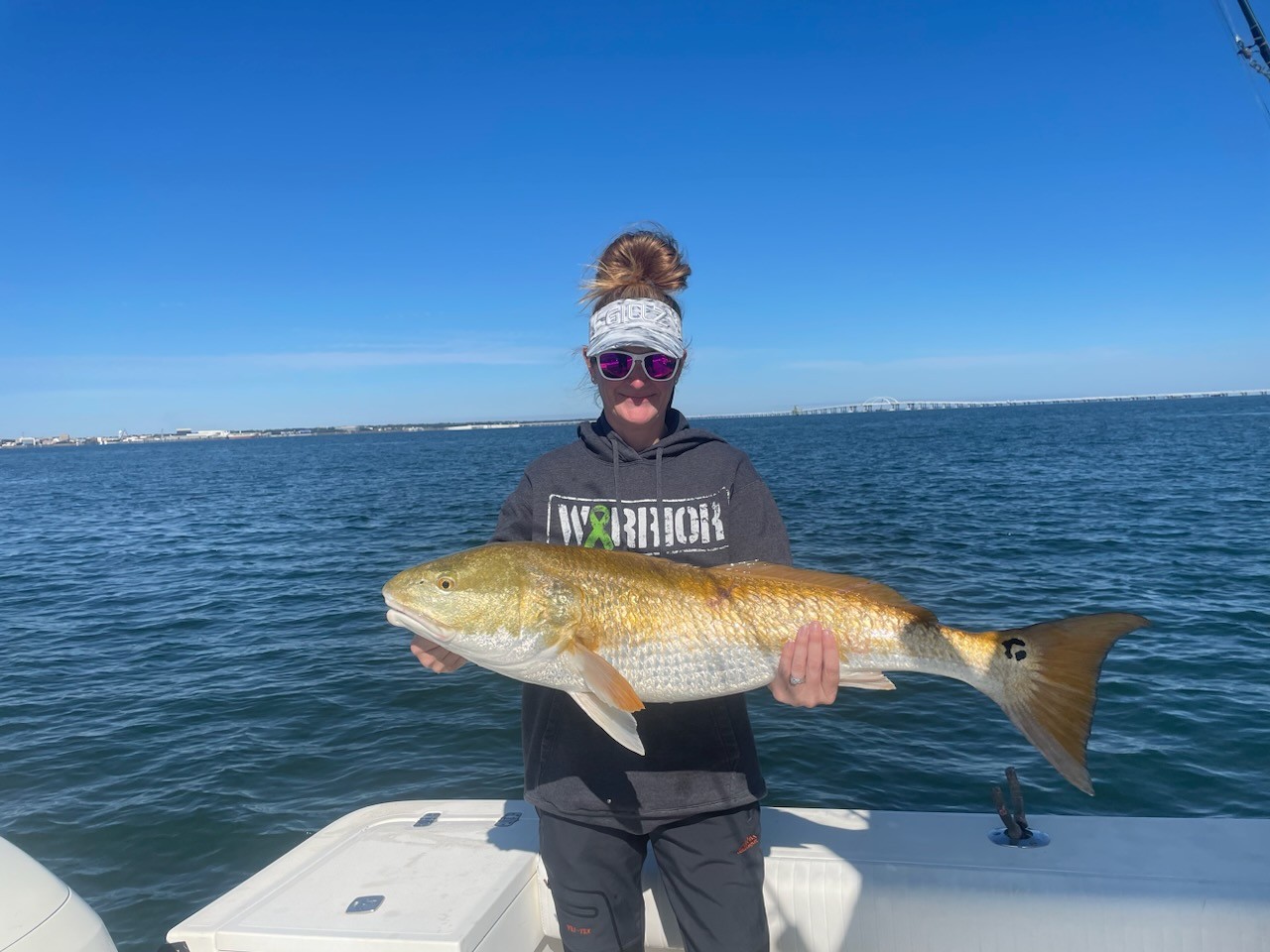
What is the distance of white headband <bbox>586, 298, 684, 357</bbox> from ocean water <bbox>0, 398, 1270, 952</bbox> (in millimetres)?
7010

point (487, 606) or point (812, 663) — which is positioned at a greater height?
point (487, 606)

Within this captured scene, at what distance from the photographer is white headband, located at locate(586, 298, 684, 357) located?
352 centimetres

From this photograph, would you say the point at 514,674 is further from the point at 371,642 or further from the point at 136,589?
the point at 136,589

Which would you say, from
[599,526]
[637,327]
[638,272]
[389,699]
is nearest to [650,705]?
[599,526]

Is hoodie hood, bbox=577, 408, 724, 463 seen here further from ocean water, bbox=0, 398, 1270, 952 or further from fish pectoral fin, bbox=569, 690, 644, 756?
ocean water, bbox=0, 398, 1270, 952

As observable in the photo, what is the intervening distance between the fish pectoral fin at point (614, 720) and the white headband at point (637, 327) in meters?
1.53

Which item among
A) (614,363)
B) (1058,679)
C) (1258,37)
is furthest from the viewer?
(1258,37)

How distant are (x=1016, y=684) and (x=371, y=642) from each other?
14.1 metres

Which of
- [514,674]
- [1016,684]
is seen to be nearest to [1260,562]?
[1016,684]

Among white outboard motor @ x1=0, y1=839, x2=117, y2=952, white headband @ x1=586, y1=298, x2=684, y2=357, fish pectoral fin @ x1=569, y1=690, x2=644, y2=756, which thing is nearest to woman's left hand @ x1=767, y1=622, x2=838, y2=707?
fish pectoral fin @ x1=569, y1=690, x2=644, y2=756

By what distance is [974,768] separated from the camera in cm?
934

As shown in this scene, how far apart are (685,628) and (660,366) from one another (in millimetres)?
1195

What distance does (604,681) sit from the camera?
3180 millimetres

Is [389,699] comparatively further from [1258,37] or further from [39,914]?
[1258,37]
